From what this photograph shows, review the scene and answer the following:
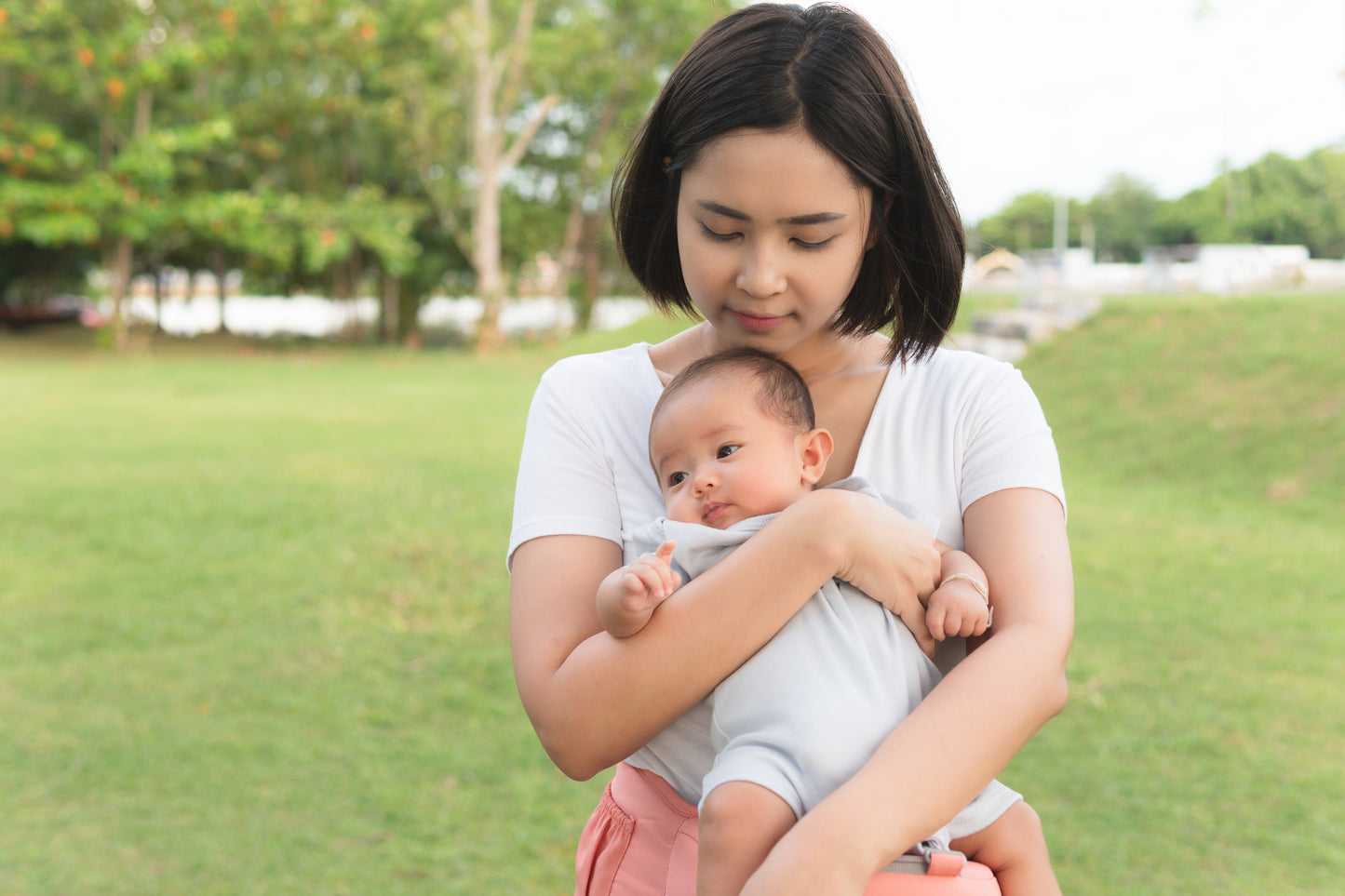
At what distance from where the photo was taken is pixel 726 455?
145cm

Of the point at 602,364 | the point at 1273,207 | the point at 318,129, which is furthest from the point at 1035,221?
the point at 602,364

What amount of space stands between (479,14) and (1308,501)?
14584 millimetres

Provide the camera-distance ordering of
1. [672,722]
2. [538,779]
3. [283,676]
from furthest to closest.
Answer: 1. [283,676]
2. [538,779]
3. [672,722]

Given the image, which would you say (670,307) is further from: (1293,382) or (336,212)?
(336,212)

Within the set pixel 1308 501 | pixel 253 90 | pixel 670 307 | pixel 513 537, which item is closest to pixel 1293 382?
pixel 1308 501

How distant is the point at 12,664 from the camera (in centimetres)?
427

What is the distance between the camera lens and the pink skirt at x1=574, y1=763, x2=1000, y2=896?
4.31ft

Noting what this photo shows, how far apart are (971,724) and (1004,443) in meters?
0.39

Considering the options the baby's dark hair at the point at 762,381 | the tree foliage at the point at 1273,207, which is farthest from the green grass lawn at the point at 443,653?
the baby's dark hair at the point at 762,381

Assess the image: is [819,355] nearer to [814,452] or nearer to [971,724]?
[814,452]

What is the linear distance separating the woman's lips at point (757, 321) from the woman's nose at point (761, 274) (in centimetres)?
5

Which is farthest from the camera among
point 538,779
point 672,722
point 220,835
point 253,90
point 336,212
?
point 253,90

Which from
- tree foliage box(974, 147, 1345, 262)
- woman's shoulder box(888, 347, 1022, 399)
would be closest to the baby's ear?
woman's shoulder box(888, 347, 1022, 399)

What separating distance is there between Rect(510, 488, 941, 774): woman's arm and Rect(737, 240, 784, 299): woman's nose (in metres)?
0.25
